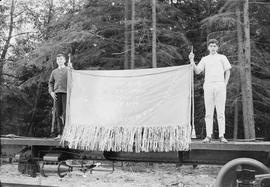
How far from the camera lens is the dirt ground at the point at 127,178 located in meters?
10.1

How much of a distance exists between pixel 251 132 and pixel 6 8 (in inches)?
604

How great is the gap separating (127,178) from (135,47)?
7.55 meters

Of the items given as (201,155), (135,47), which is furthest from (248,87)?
(201,155)

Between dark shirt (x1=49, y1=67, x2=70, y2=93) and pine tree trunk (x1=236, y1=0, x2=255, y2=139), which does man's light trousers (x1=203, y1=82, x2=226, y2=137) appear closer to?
dark shirt (x1=49, y1=67, x2=70, y2=93)

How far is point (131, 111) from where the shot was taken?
705cm

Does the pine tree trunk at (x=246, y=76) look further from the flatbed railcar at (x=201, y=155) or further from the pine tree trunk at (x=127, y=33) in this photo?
the flatbed railcar at (x=201, y=155)

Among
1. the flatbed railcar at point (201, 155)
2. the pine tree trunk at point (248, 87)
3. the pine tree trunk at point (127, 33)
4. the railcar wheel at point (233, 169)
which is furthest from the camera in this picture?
the pine tree trunk at point (127, 33)

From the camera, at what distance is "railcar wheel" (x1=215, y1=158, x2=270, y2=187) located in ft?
19.1

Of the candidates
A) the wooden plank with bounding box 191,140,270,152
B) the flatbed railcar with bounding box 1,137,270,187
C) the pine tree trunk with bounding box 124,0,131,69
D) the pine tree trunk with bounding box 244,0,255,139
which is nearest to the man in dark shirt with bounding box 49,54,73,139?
the flatbed railcar with bounding box 1,137,270,187

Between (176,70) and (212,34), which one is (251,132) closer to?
(212,34)

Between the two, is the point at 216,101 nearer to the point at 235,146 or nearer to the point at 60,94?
the point at 235,146

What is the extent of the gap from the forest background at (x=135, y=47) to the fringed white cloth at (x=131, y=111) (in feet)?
25.0

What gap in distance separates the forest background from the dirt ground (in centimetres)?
294

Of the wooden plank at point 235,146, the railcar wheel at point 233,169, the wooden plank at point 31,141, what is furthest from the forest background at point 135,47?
the wooden plank at point 31,141
